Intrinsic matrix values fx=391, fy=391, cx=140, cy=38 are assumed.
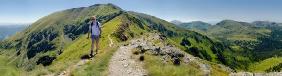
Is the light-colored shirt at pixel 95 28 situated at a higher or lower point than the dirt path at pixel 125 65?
higher

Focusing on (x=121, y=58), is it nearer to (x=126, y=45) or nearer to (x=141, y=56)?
(x=141, y=56)

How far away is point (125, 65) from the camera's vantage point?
146 ft

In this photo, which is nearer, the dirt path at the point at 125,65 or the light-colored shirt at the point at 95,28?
the dirt path at the point at 125,65

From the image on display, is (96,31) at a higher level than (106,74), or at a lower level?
higher

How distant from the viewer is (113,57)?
160 feet

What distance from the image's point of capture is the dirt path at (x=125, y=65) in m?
40.1

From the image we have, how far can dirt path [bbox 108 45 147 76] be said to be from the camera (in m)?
40.1

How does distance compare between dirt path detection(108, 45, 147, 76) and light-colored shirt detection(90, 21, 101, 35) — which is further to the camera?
light-colored shirt detection(90, 21, 101, 35)

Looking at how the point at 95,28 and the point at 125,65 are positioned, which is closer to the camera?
the point at 125,65

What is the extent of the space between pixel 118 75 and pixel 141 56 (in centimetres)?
896

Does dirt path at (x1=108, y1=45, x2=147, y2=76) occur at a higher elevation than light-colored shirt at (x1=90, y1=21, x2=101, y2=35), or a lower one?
lower

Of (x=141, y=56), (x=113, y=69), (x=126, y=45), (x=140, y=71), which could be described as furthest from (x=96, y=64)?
(x=126, y=45)

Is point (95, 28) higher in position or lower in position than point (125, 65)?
higher

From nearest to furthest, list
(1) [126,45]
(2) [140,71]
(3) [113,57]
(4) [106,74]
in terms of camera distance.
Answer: (4) [106,74] < (2) [140,71] < (3) [113,57] < (1) [126,45]
